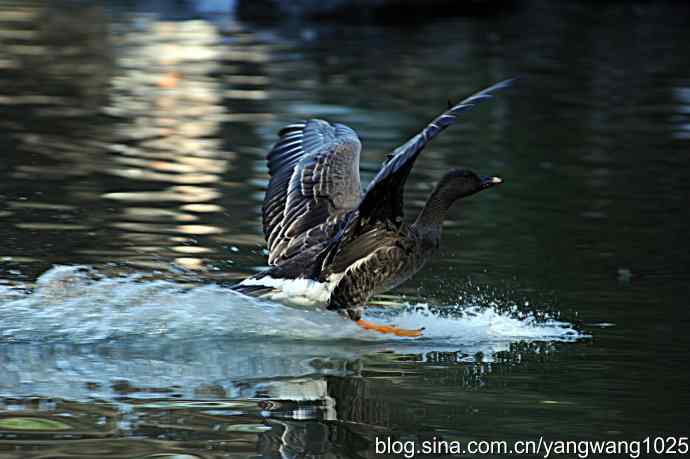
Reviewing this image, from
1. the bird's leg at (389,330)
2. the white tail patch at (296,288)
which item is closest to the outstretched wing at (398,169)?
the white tail patch at (296,288)

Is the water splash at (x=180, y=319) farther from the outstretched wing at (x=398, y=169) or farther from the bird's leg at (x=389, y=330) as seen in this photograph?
the outstretched wing at (x=398, y=169)

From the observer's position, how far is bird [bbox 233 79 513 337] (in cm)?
841

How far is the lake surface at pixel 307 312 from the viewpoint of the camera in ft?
22.3

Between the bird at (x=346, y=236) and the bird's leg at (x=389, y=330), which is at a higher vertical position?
the bird at (x=346, y=236)

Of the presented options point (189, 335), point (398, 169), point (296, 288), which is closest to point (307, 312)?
point (296, 288)

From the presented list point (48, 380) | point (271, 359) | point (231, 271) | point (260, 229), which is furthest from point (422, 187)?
point (48, 380)

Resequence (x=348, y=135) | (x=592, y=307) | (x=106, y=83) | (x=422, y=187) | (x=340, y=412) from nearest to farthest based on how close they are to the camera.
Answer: (x=340, y=412), (x=592, y=307), (x=348, y=135), (x=422, y=187), (x=106, y=83)

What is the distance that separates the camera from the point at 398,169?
7.47m

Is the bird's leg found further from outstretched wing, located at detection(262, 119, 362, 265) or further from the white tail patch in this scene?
outstretched wing, located at detection(262, 119, 362, 265)

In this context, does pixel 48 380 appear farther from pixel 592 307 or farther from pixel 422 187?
pixel 422 187

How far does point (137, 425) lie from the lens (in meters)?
6.49

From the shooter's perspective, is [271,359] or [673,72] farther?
[673,72]

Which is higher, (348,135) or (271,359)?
(348,135)

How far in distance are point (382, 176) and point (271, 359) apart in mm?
1198
